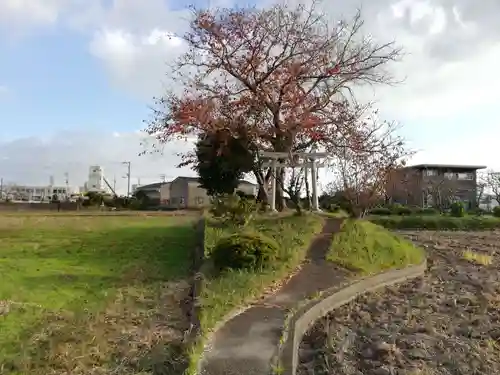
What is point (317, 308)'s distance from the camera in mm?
6664

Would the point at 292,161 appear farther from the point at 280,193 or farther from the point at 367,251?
the point at 367,251

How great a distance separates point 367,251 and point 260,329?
4.83 meters

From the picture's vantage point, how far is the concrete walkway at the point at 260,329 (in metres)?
4.70

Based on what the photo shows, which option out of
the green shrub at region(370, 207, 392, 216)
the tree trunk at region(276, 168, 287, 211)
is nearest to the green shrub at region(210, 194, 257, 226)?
the tree trunk at region(276, 168, 287, 211)

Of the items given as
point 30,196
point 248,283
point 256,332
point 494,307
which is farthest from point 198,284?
point 30,196

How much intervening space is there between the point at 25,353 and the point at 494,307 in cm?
604

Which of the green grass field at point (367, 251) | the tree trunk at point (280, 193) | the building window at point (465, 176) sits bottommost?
the green grass field at point (367, 251)

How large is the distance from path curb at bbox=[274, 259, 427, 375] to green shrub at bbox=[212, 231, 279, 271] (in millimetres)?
1118

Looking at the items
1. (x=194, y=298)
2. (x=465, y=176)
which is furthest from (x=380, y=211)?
(x=465, y=176)

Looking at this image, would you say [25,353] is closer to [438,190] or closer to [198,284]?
[198,284]

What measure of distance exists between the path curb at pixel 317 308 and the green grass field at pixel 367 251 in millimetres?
268

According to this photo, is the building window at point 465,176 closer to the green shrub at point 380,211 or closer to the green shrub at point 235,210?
the green shrub at point 380,211

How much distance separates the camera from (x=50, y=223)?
15.0 meters

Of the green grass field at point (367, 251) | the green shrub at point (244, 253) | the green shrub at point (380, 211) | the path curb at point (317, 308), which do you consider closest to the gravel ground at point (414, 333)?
the path curb at point (317, 308)
